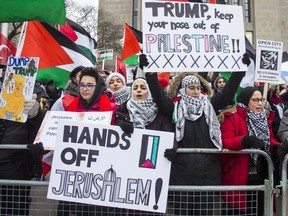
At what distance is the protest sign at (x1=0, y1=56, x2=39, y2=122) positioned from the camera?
4.06 metres

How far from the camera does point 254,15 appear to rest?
157 ft

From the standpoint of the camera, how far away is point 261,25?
47250 millimetres

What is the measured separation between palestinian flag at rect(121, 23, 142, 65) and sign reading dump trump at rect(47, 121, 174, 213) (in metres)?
5.40

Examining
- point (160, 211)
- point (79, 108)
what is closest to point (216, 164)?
point (160, 211)

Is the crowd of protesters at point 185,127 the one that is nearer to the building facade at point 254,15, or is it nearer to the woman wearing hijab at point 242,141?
the woman wearing hijab at point 242,141

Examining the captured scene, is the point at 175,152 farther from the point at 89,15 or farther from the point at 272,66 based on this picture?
the point at 89,15

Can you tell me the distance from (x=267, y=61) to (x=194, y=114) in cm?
249

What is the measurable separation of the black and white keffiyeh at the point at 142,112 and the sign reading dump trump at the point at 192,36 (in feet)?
1.36

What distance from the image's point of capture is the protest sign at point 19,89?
4.06 meters

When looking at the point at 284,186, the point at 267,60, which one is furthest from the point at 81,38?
the point at 284,186

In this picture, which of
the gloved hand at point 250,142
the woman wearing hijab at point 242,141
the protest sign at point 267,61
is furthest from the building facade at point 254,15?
the gloved hand at point 250,142

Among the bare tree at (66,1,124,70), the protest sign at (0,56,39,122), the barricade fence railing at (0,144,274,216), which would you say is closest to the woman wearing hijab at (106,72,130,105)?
the protest sign at (0,56,39,122)

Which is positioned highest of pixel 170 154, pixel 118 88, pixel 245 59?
pixel 245 59

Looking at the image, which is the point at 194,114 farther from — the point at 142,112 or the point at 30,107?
the point at 30,107
